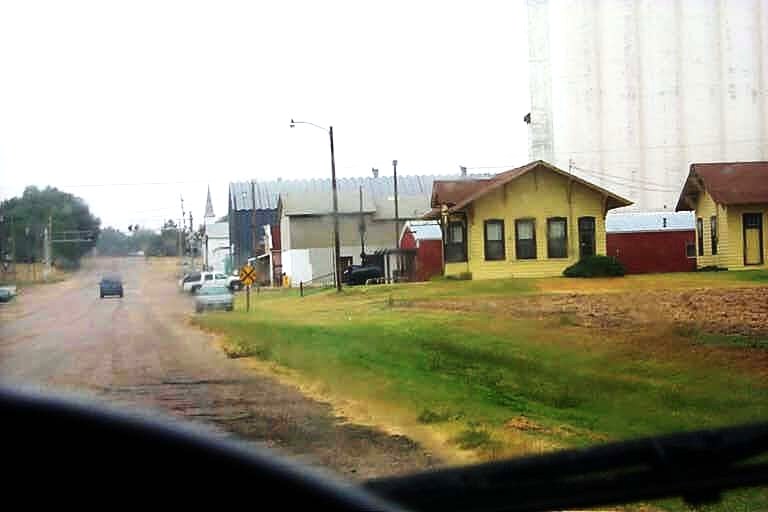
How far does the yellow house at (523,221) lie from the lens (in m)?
10.7

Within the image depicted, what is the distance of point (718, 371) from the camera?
30.8 ft

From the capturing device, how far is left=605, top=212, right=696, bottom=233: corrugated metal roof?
1081 cm

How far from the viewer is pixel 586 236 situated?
1082 centimetres

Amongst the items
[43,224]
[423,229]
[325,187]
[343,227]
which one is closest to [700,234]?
[423,229]

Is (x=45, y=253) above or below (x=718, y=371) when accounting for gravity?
above

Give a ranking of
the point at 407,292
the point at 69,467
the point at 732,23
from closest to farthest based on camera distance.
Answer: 1. the point at 69,467
2. the point at 407,292
3. the point at 732,23

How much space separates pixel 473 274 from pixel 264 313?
75.0 inches

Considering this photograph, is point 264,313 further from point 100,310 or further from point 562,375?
point 562,375

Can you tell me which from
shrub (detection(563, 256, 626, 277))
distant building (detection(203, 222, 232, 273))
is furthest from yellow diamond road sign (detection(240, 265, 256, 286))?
shrub (detection(563, 256, 626, 277))

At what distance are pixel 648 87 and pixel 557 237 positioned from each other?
1.74 m

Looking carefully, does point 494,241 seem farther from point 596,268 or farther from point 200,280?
point 200,280

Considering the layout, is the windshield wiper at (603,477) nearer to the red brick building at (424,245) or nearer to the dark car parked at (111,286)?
the red brick building at (424,245)

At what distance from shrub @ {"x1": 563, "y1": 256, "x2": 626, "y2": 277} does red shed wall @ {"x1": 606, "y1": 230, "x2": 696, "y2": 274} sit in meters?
0.06

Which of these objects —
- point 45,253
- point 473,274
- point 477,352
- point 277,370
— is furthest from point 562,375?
point 45,253
